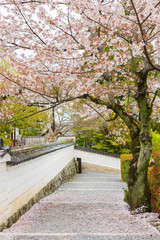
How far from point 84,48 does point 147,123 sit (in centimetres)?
227

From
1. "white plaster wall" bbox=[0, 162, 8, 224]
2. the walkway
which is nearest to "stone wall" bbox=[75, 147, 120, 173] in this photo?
the walkway

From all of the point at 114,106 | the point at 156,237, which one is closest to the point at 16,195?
the point at 156,237

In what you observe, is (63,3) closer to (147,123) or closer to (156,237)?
(147,123)

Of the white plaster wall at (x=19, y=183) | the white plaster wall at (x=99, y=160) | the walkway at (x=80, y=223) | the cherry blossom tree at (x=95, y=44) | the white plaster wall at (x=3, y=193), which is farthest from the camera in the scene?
the white plaster wall at (x=99, y=160)

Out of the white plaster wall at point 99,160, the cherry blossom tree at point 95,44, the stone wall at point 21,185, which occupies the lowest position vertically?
the white plaster wall at point 99,160

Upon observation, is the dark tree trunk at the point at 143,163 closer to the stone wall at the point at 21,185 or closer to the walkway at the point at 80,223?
the walkway at the point at 80,223

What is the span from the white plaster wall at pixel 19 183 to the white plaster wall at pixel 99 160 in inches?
399

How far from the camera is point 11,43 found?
5.89 m

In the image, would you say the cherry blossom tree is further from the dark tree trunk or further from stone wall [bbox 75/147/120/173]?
stone wall [bbox 75/147/120/173]

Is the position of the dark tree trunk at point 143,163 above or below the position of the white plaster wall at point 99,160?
above

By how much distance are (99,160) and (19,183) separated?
13099 mm

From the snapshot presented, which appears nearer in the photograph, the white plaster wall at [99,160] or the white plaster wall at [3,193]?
the white plaster wall at [3,193]

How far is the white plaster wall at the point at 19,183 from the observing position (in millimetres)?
4215

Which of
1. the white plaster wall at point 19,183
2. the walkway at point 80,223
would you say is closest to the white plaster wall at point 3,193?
the white plaster wall at point 19,183
